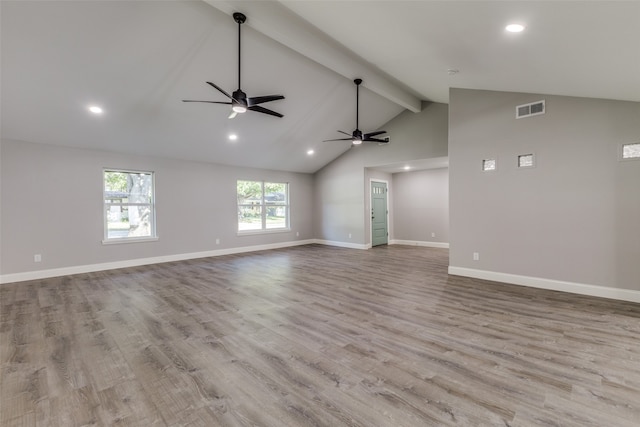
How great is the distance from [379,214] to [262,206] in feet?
12.2

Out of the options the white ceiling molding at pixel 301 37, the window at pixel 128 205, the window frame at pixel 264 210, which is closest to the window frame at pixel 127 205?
the window at pixel 128 205

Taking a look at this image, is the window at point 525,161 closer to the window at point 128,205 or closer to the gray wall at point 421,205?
the gray wall at point 421,205

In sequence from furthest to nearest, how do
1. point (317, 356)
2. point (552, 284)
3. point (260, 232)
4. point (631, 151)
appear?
point (260, 232) < point (552, 284) < point (631, 151) < point (317, 356)

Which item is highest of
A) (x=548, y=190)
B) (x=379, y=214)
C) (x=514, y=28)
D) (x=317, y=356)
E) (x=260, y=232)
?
(x=514, y=28)

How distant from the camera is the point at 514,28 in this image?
2.68 metres

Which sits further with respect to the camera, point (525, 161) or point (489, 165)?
point (489, 165)

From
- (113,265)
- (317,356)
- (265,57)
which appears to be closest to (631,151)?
(317,356)

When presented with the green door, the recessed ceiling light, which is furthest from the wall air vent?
the green door

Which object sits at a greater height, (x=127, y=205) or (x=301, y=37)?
(x=301, y=37)

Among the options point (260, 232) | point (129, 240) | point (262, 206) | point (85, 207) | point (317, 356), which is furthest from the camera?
point (262, 206)

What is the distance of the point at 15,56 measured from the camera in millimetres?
3543

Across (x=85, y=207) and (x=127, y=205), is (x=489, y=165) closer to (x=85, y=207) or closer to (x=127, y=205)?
(x=127, y=205)

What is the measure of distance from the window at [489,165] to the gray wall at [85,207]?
610 cm

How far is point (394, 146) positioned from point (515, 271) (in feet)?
14.0
